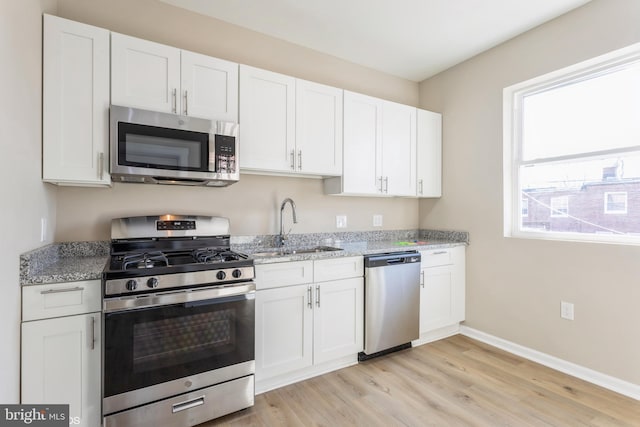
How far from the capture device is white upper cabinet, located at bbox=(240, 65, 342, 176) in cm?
239

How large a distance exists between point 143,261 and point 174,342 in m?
0.48

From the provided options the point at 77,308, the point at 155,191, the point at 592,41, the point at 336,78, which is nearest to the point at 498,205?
the point at 592,41

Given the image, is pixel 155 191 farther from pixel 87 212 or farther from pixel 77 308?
pixel 77 308

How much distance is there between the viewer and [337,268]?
2451mm

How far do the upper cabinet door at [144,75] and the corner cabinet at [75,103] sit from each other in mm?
59

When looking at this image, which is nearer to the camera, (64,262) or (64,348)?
(64,348)

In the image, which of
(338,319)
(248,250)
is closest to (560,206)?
(338,319)

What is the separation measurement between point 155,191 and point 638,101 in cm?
353

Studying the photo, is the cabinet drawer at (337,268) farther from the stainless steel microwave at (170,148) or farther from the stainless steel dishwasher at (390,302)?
the stainless steel microwave at (170,148)

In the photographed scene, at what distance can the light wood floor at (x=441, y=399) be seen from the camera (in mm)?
1898

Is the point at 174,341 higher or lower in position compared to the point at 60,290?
lower

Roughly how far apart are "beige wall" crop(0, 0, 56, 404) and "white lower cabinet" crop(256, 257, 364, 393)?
1.19 meters

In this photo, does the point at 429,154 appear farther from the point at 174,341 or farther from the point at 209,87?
the point at 174,341
